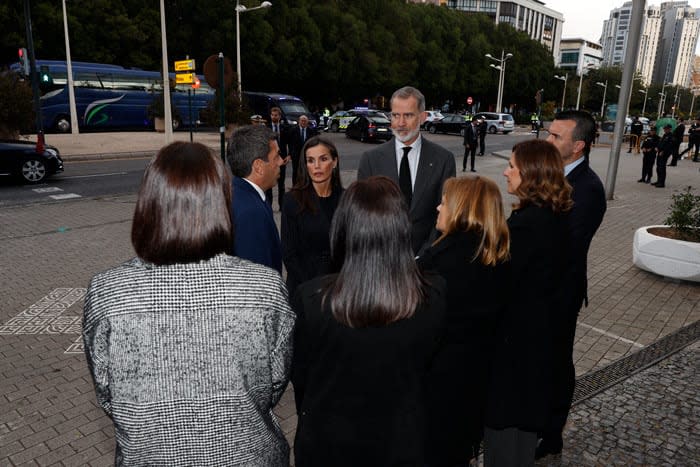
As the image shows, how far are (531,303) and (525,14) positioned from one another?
419 ft

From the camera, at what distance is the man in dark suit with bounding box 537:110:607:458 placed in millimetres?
3109

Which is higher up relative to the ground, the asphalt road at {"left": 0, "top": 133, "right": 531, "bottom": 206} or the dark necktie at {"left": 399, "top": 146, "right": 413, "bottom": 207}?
the dark necktie at {"left": 399, "top": 146, "right": 413, "bottom": 207}

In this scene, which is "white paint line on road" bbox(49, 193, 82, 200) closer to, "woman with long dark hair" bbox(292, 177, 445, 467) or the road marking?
the road marking

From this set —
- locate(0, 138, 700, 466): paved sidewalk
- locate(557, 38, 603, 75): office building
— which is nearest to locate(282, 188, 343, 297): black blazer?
locate(0, 138, 700, 466): paved sidewalk

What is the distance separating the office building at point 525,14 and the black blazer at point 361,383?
109 m

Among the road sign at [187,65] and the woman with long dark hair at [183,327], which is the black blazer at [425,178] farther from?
the road sign at [187,65]

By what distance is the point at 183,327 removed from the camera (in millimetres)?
1547

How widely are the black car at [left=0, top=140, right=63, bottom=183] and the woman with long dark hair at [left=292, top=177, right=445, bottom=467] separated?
13.8 metres

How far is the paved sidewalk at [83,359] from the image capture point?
11.6 feet

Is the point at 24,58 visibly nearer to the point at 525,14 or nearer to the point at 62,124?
the point at 62,124

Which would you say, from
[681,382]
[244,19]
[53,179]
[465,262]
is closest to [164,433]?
[465,262]

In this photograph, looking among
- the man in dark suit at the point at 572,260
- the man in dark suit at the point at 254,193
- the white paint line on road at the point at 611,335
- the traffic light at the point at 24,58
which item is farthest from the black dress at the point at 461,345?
the traffic light at the point at 24,58

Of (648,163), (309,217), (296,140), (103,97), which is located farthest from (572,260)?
(103,97)

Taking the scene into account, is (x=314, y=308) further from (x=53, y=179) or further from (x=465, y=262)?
(x=53, y=179)
